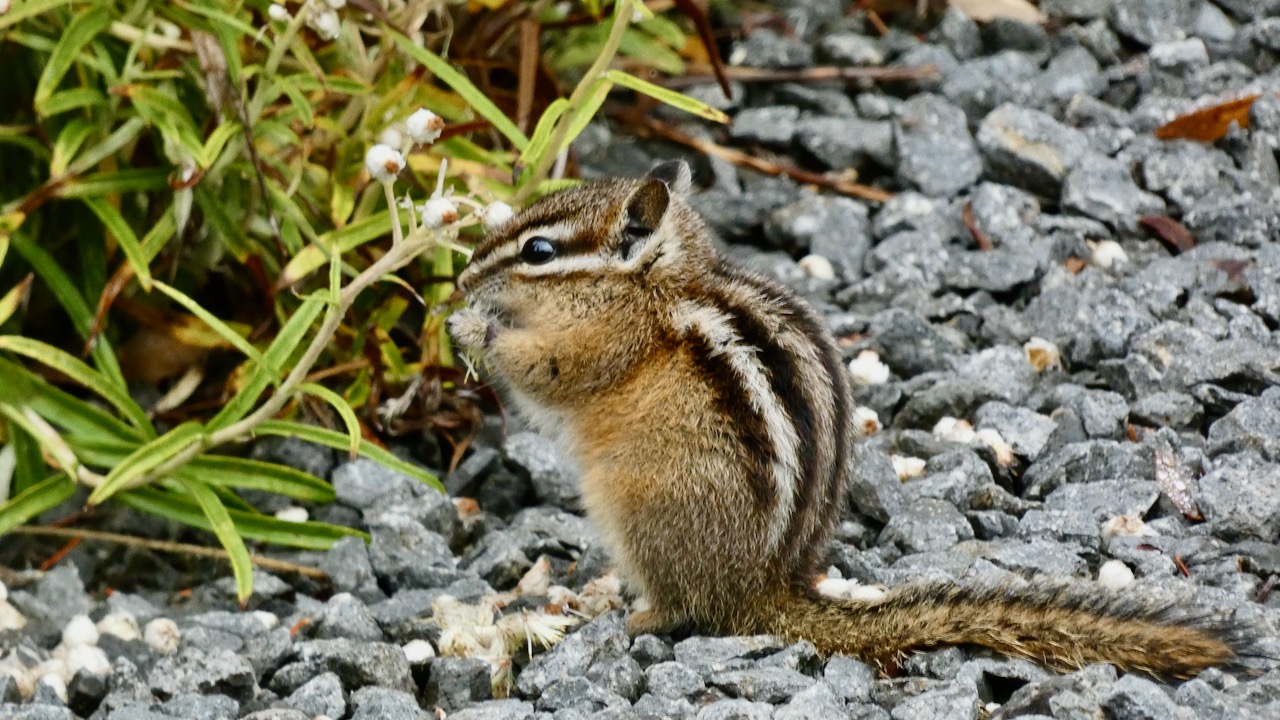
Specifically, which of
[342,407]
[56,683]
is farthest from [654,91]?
[56,683]

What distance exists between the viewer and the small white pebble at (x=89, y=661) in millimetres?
3635

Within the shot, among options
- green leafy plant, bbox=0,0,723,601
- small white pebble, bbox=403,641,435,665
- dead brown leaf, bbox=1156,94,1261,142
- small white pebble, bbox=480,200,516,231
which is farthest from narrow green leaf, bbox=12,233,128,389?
dead brown leaf, bbox=1156,94,1261,142

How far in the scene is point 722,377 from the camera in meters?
3.43

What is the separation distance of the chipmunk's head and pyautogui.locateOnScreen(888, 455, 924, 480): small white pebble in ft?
2.45

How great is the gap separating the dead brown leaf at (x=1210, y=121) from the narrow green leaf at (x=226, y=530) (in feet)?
10.8

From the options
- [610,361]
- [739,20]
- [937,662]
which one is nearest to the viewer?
[937,662]

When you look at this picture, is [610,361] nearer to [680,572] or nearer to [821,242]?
[680,572]

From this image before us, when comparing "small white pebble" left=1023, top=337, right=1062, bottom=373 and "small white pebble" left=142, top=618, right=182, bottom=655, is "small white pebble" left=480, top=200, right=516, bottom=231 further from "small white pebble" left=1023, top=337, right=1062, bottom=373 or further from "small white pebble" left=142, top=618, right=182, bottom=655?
"small white pebble" left=1023, top=337, right=1062, bottom=373

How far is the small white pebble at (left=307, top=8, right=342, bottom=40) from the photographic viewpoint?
3.69 metres

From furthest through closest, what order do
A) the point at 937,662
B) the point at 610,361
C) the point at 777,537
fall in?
the point at 610,361
the point at 777,537
the point at 937,662

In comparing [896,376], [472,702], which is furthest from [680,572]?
[896,376]

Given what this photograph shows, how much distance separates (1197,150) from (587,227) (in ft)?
8.14

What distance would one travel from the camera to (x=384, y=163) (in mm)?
3193

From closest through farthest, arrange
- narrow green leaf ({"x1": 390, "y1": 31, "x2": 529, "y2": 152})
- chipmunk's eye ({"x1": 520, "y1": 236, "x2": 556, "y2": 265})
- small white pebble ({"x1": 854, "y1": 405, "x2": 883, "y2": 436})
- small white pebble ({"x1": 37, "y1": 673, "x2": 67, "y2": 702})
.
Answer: small white pebble ({"x1": 37, "y1": 673, "x2": 67, "y2": 702})
chipmunk's eye ({"x1": 520, "y1": 236, "x2": 556, "y2": 265})
narrow green leaf ({"x1": 390, "y1": 31, "x2": 529, "y2": 152})
small white pebble ({"x1": 854, "y1": 405, "x2": 883, "y2": 436})
